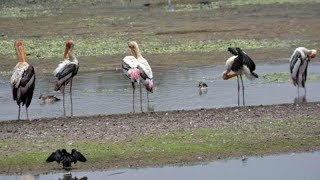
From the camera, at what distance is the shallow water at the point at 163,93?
20.3 meters

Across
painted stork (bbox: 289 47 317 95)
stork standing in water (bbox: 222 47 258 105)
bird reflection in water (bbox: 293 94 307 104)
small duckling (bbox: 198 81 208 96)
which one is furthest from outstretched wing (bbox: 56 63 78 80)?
painted stork (bbox: 289 47 317 95)

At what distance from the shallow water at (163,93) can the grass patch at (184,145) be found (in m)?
3.52

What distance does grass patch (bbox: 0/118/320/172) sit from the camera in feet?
47.6

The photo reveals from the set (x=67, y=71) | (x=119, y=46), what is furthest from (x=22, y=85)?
(x=119, y=46)

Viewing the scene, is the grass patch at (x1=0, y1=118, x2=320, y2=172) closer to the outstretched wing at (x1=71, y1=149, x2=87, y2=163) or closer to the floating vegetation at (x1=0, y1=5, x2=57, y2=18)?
the outstretched wing at (x1=71, y1=149, x2=87, y2=163)

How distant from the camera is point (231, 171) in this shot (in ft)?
44.4

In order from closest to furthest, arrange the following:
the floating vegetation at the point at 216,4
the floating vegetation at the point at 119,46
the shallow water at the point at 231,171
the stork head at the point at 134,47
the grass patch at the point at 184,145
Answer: the shallow water at the point at 231,171 < the grass patch at the point at 184,145 < the stork head at the point at 134,47 < the floating vegetation at the point at 119,46 < the floating vegetation at the point at 216,4

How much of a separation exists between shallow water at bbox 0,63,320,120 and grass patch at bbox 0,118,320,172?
3.52m

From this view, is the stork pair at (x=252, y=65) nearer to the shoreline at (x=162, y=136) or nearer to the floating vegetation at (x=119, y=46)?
the shoreline at (x=162, y=136)

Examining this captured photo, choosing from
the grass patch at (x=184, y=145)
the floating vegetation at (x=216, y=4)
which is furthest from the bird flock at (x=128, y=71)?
the floating vegetation at (x=216, y=4)

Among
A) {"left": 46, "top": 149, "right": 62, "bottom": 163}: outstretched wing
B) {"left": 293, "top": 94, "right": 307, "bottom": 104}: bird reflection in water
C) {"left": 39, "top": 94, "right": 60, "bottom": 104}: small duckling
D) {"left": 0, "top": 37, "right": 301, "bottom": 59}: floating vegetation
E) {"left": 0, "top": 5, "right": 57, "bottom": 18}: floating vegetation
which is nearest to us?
{"left": 46, "top": 149, "right": 62, "bottom": 163}: outstretched wing

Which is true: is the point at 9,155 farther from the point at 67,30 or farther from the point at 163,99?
the point at 67,30

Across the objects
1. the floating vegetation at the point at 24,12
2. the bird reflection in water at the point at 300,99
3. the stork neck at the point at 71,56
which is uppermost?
the floating vegetation at the point at 24,12

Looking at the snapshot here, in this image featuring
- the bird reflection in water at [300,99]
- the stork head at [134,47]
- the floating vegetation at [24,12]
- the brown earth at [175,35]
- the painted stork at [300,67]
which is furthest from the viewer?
the floating vegetation at [24,12]
